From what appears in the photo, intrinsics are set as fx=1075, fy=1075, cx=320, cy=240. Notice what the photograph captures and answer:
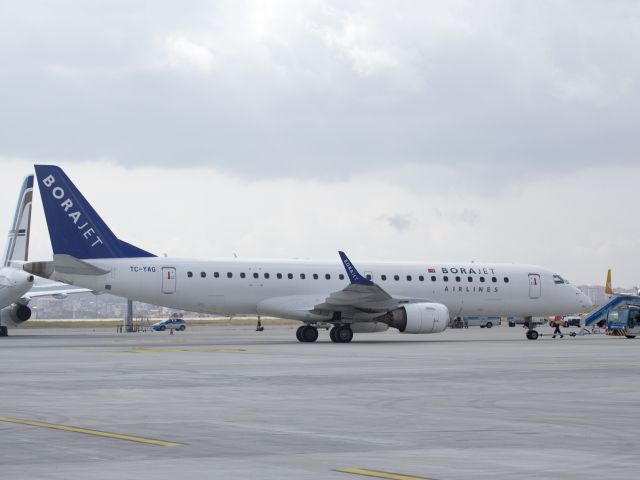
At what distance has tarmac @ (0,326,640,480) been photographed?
1072 cm

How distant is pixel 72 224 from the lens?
148ft

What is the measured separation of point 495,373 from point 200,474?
16045mm

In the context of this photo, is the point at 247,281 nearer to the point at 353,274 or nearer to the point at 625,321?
the point at 353,274

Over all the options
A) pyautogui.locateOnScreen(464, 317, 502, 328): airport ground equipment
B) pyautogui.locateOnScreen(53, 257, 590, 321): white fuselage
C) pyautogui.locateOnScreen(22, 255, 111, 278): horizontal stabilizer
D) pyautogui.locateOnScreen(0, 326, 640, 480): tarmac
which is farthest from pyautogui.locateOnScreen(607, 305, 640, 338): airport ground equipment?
pyautogui.locateOnScreen(464, 317, 502, 328): airport ground equipment

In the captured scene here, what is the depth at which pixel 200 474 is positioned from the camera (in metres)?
10.2

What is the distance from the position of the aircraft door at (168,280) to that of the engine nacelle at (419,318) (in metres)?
9.20

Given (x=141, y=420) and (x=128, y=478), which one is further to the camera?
(x=141, y=420)

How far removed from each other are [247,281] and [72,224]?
309 inches

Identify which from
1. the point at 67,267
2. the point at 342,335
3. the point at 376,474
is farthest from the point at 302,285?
the point at 376,474

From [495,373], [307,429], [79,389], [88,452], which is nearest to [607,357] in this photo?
[495,373]

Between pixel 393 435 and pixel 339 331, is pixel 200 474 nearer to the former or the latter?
pixel 393 435

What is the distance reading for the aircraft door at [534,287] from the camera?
53.0 metres

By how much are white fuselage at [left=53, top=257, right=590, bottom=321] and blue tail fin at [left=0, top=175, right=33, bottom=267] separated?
1727cm

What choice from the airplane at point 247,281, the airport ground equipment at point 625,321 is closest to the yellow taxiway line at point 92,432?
the airplane at point 247,281
